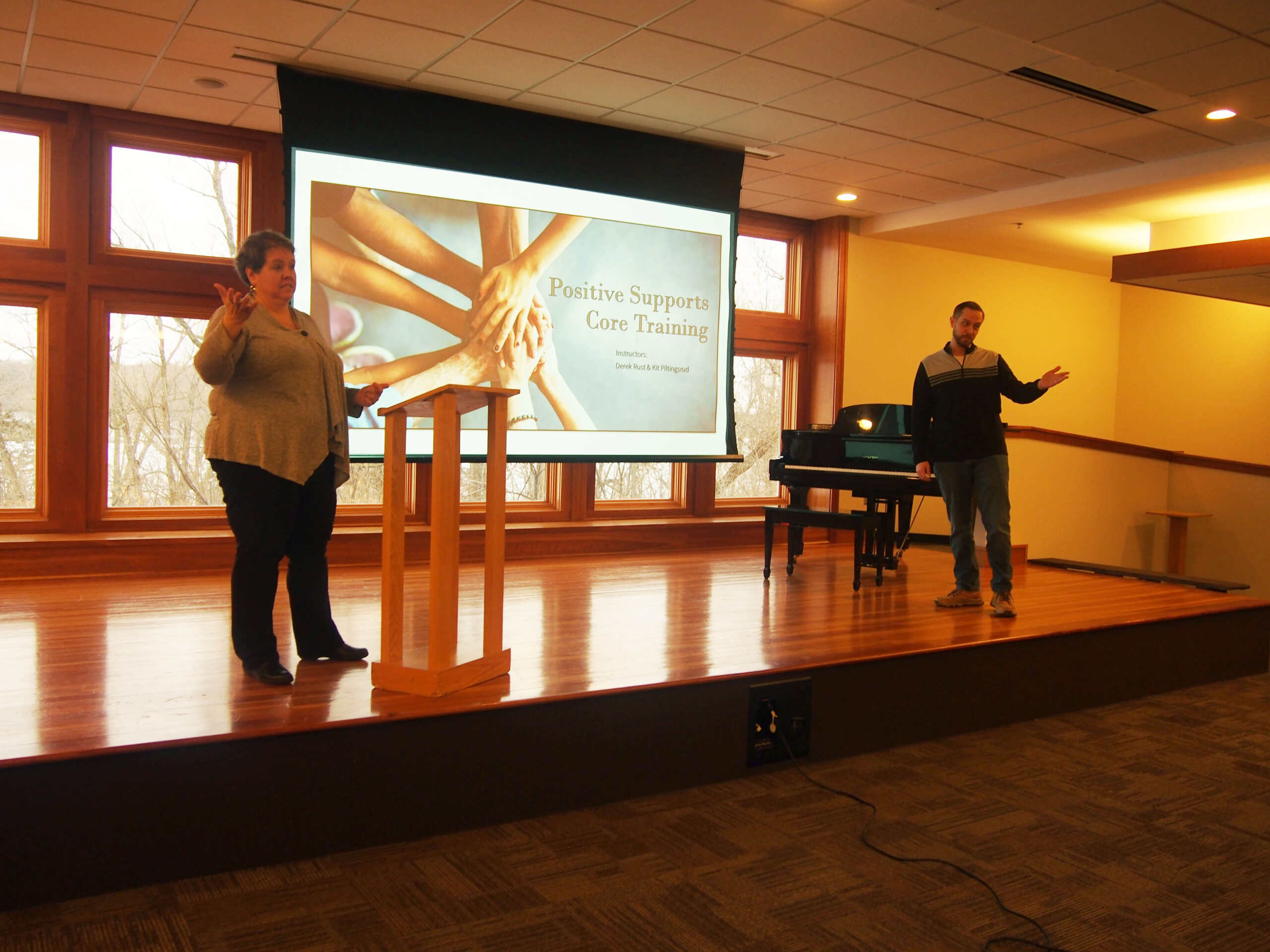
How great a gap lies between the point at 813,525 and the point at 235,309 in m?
3.45

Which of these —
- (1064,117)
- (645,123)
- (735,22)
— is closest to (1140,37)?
(1064,117)

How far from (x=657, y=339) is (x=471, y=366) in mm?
Answer: 1281

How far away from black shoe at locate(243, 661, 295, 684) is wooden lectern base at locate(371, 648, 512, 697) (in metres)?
0.24

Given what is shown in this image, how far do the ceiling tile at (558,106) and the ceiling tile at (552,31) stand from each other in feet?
2.17

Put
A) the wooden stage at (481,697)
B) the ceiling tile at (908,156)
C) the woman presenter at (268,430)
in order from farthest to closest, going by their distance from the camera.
A: the ceiling tile at (908,156) < the woman presenter at (268,430) < the wooden stage at (481,697)

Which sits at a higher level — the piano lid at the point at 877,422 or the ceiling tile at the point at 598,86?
the ceiling tile at the point at 598,86

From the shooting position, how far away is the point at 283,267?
2.89 m

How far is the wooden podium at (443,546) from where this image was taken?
2721 millimetres

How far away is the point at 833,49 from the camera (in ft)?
14.7

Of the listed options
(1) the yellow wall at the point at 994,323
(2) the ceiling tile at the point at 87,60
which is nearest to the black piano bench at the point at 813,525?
(1) the yellow wall at the point at 994,323

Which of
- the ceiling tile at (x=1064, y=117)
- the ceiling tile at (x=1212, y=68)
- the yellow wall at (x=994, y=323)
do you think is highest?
the ceiling tile at (x=1064, y=117)

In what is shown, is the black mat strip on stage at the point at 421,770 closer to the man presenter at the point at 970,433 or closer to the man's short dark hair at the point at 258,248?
the man presenter at the point at 970,433

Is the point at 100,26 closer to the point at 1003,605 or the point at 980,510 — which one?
the point at 980,510

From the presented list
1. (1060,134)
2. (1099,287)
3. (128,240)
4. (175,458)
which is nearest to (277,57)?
(128,240)
